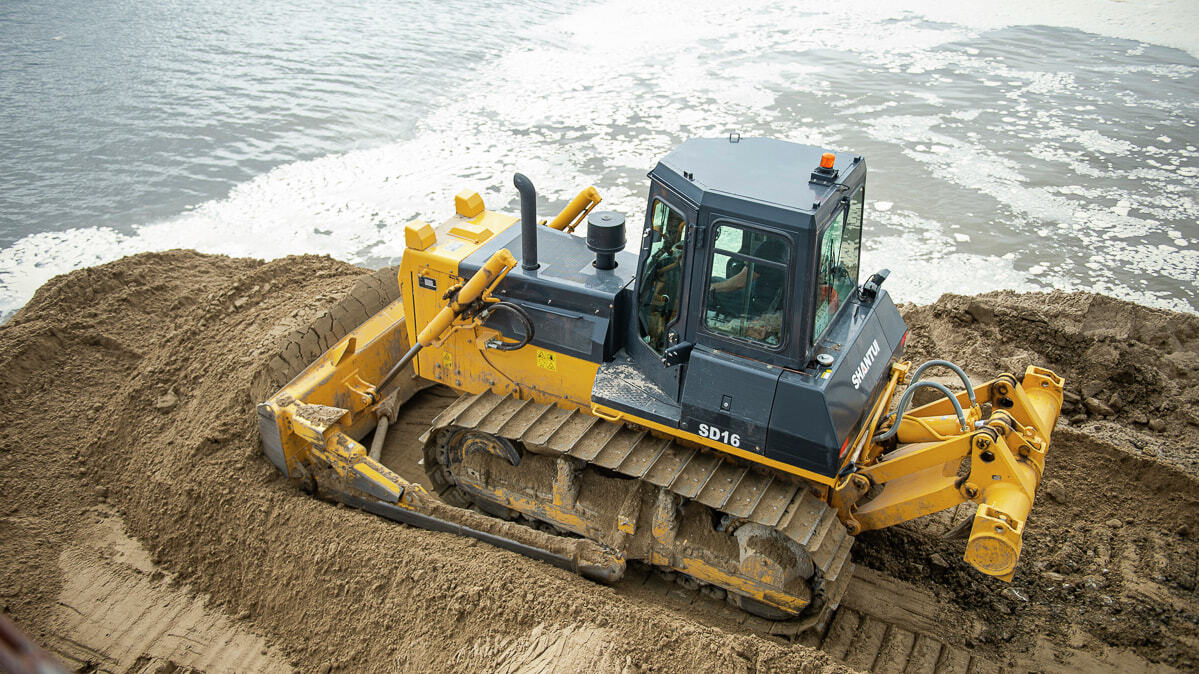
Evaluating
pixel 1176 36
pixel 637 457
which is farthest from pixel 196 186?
pixel 1176 36

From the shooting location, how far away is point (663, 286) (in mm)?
5277

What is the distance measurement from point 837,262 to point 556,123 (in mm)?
8789

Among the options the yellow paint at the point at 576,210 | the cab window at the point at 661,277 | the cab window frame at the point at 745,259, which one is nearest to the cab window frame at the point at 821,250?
the cab window frame at the point at 745,259

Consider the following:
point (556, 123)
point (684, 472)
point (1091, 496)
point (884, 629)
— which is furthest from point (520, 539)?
point (556, 123)

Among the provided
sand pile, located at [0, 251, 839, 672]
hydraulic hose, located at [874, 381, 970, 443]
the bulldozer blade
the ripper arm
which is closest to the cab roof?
hydraulic hose, located at [874, 381, 970, 443]

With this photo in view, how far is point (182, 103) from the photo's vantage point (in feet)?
46.1

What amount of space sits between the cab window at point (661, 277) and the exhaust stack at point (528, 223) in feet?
2.68

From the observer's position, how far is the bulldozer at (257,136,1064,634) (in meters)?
4.80

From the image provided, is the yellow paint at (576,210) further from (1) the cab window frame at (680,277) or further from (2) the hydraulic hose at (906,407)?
(2) the hydraulic hose at (906,407)

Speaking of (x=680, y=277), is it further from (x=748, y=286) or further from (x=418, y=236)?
(x=418, y=236)

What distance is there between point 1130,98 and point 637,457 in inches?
525

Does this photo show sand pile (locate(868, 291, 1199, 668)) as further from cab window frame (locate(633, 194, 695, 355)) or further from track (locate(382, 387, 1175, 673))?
cab window frame (locate(633, 194, 695, 355))

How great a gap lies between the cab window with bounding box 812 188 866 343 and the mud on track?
1871 millimetres

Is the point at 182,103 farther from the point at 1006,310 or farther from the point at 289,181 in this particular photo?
the point at 1006,310
